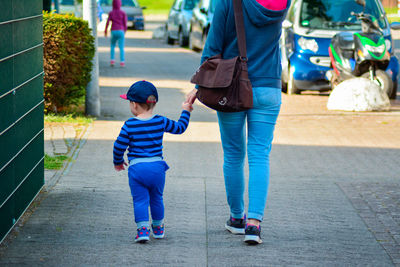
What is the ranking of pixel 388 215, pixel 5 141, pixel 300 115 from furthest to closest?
pixel 300 115 → pixel 388 215 → pixel 5 141

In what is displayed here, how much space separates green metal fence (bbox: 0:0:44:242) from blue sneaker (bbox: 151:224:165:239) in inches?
36.5

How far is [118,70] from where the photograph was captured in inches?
687

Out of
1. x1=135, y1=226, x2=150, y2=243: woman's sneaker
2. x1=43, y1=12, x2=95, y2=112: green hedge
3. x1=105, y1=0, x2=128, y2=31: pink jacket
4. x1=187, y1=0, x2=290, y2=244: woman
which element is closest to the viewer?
x1=187, y1=0, x2=290, y2=244: woman

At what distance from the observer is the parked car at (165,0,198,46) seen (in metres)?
24.9

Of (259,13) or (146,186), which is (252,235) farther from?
(259,13)

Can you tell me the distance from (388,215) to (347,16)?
Answer: 29.2 ft

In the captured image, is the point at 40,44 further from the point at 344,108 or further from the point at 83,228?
the point at 344,108

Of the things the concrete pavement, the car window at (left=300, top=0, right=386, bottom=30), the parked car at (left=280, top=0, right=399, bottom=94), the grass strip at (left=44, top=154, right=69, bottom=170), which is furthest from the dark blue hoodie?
the car window at (left=300, top=0, right=386, bottom=30)

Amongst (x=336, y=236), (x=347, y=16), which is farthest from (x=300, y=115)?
(x=336, y=236)

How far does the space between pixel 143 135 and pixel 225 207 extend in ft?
4.51

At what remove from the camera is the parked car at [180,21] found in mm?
24875

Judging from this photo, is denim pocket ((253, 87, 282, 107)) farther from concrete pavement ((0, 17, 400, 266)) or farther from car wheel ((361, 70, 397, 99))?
car wheel ((361, 70, 397, 99))

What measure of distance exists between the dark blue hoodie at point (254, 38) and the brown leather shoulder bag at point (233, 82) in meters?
0.06

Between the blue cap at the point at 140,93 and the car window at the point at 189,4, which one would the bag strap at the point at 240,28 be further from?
the car window at the point at 189,4
